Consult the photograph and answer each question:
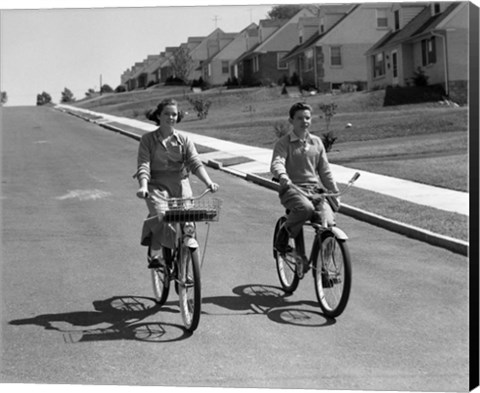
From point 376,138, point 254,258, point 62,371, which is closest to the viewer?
point 62,371

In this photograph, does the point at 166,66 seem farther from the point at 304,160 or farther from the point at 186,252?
the point at 186,252

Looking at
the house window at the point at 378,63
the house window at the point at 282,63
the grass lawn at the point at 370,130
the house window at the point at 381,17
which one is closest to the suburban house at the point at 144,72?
the grass lawn at the point at 370,130

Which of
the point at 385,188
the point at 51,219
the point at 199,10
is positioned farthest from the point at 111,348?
the point at 385,188

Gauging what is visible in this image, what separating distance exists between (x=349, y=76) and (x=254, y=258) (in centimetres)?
972

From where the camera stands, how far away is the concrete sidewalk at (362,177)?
11508 millimetres

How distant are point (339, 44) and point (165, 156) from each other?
699 centimetres

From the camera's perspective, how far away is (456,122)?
52.0ft

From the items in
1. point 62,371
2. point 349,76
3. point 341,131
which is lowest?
point 62,371

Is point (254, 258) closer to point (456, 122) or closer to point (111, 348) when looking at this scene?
point (111, 348)

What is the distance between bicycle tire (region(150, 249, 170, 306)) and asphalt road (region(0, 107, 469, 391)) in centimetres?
10

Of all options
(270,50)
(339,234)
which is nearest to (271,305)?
(339,234)

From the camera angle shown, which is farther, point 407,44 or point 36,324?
point 407,44

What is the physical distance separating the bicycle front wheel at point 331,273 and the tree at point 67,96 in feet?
10.1

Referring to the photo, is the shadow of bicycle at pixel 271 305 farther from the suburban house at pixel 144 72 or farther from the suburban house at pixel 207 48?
the suburban house at pixel 207 48
